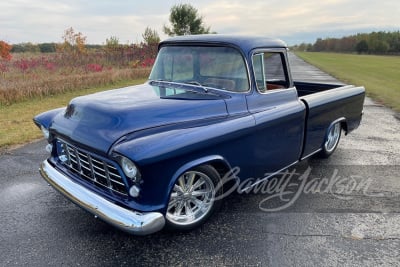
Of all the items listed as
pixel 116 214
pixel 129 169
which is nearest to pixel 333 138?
pixel 129 169

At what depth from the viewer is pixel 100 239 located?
296cm

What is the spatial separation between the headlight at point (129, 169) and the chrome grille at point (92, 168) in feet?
0.41

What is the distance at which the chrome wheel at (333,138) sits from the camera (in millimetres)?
4895

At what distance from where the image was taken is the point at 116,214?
252 centimetres

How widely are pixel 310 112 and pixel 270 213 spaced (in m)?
1.43

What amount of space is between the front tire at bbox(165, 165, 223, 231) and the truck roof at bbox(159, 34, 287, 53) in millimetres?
1447

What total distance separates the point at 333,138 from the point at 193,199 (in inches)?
119

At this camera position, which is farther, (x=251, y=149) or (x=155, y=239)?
(x=251, y=149)

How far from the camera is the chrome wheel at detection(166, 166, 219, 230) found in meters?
2.93

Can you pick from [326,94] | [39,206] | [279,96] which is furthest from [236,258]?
[326,94]

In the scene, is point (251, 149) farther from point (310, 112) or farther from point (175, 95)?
point (310, 112)

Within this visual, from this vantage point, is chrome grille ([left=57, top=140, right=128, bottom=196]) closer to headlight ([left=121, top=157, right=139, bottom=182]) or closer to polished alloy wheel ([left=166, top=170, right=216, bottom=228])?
headlight ([left=121, top=157, right=139, bottom=182])

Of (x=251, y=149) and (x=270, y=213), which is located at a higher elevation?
(x=251, y=149)

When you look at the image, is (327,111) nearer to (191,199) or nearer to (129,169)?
(191,199)
